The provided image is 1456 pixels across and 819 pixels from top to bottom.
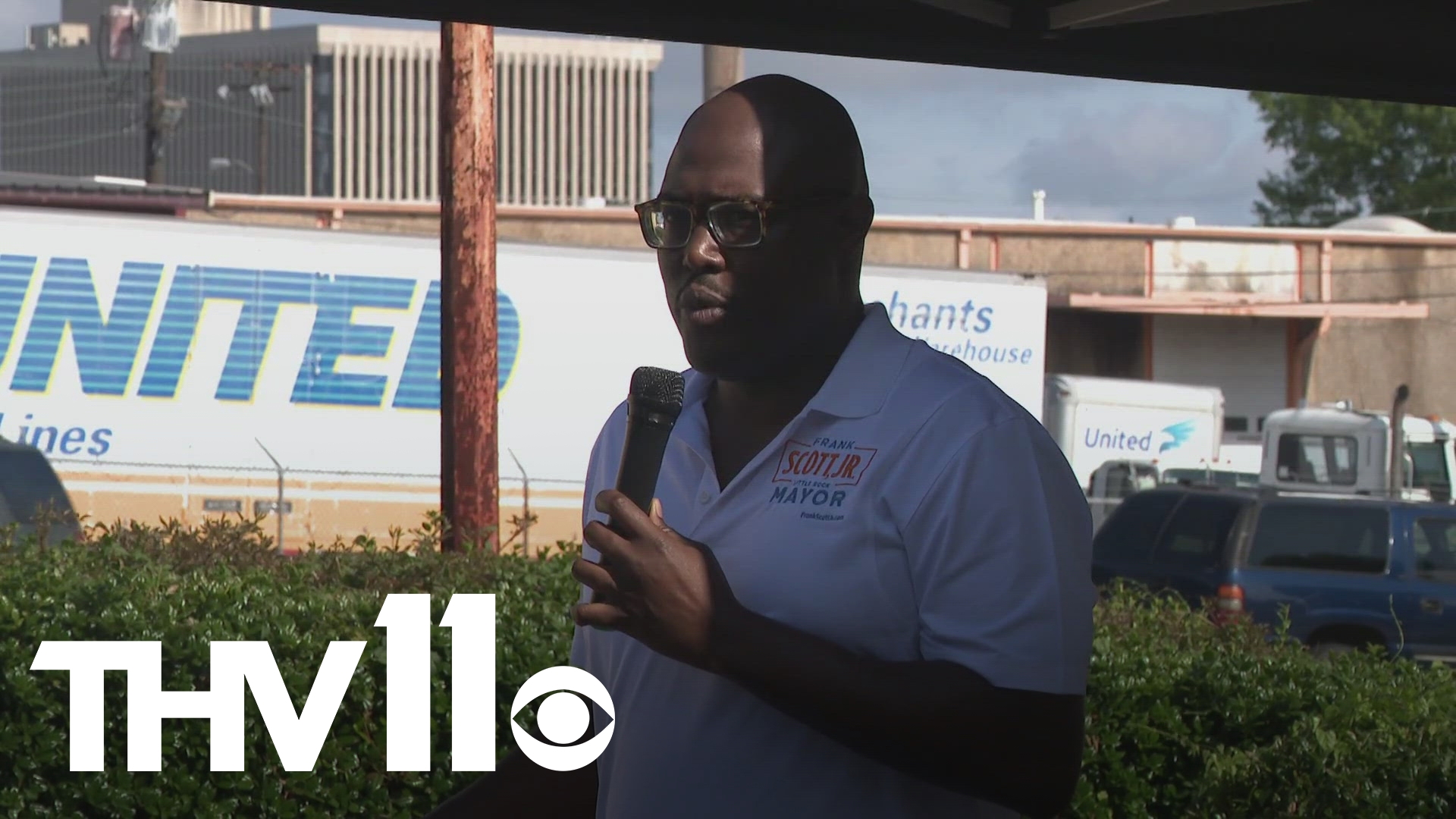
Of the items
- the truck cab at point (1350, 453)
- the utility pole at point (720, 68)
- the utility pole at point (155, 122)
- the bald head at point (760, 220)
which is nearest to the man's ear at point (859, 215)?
the bald head at point (760, 220)

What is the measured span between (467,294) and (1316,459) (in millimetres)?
18295

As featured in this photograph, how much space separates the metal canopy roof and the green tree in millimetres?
60903

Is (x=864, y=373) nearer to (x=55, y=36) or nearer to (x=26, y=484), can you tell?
(x=26, y=484)

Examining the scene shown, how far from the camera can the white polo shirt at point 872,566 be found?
2.14m

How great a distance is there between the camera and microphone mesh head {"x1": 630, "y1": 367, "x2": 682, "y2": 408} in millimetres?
2424

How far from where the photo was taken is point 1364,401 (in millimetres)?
43812

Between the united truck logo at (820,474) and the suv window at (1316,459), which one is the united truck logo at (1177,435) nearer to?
the suv window at (1316,459)

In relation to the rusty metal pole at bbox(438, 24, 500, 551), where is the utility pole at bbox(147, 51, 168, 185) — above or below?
above

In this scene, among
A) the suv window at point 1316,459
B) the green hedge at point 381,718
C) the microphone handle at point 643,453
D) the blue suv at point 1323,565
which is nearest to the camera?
the microphone handle at point 643,453

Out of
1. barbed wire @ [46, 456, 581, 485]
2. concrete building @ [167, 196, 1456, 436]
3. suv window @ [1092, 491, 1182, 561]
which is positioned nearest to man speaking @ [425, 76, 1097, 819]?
suv window @ [1092, 491, 1182, 561]

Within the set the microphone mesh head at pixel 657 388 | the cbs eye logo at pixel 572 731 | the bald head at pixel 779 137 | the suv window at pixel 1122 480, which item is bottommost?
the suv window at pixel 1122 480

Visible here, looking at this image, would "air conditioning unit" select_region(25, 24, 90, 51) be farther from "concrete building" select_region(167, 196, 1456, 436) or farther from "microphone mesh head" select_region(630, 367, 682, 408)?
"microphone mesh head" select_region(630, 367, 682, 408)

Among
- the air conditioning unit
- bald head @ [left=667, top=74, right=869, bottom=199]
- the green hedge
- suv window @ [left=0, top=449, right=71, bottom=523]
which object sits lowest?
suv window @ [left=0, top=449, right=71, bottom=523]

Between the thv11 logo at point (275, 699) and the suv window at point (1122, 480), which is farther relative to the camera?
the suv window at point (1122, 480)
